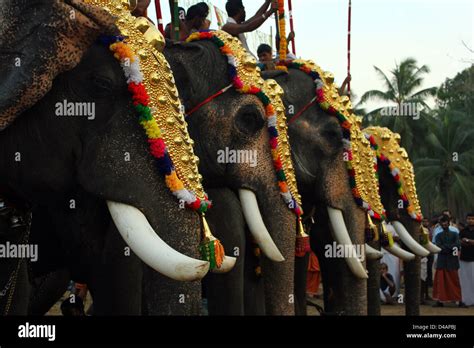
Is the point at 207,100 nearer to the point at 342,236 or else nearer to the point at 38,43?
the point at 342,236

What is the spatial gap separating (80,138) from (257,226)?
2.10 m

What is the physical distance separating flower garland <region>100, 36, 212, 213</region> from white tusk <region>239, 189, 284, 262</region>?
1915 mm

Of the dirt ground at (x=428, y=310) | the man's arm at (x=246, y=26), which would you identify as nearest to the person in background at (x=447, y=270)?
the dirt ground at (x=428, y=310)

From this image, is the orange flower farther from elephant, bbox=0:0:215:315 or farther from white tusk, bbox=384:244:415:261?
white tusk, bbox=384:244:415:261

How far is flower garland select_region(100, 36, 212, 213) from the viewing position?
12.9 ft

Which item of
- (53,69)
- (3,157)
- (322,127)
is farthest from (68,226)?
(322,127)

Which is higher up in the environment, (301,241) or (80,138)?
(80,138)

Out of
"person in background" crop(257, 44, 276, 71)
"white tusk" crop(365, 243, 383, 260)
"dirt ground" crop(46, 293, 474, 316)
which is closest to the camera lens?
"white tusk" crop(365, 243, 383, 260)

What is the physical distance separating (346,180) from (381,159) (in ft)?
6.72

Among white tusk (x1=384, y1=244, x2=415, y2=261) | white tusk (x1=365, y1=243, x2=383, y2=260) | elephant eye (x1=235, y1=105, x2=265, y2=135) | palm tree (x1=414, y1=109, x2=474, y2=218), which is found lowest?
white tusk (x1=365, y1=243, x2=383, y2=260)

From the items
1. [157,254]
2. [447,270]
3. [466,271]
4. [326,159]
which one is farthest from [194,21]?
[466,271]

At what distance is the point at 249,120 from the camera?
6098 millimetres

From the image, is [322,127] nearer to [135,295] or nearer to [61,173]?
[135,295]

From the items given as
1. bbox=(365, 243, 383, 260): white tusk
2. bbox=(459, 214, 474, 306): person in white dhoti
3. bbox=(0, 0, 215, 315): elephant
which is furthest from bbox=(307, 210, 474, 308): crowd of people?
bbox=(0, 0, 215, 315): elephant
